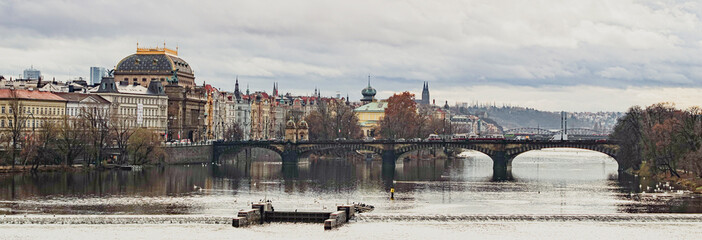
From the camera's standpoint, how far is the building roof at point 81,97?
188 metres

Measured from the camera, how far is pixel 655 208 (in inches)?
4141

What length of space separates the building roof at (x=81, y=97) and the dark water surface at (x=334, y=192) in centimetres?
2495

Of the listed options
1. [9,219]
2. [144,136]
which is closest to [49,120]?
[144,136]

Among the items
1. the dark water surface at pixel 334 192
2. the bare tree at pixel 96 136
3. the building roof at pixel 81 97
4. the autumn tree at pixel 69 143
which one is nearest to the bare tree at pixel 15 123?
the autumn tree at pixel 69 143

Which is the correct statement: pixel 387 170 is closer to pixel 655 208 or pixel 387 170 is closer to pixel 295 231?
pixel 655 208

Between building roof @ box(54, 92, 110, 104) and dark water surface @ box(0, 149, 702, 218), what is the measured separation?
25.0 meters

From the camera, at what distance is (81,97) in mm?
192125

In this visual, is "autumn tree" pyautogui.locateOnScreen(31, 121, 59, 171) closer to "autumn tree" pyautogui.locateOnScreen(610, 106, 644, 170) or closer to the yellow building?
the yellow building

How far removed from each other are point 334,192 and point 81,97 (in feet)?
259

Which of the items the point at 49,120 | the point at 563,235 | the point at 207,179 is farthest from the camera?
the point at 49,120

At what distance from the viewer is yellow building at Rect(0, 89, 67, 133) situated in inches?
6452

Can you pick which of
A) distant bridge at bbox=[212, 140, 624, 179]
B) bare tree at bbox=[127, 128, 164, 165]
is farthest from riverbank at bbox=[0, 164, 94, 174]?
distant bridge at bbox=[212, 140, 624, 179]

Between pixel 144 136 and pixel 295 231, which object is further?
pixel 144 136

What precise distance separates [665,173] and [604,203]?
41.7 meters
